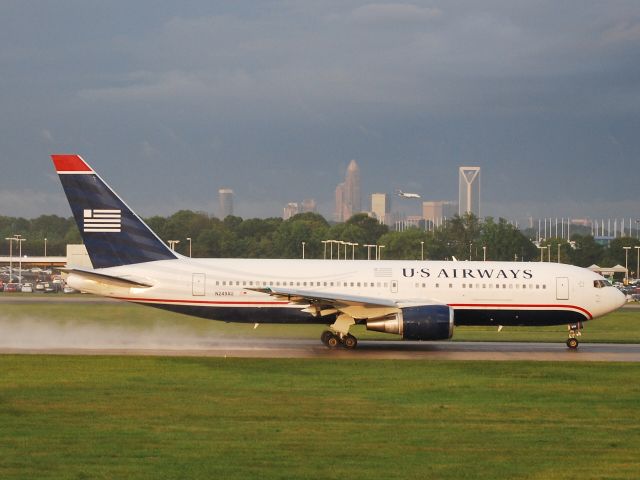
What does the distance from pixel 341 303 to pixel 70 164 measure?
11.2 meters

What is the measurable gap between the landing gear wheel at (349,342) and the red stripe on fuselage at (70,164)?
11296mm

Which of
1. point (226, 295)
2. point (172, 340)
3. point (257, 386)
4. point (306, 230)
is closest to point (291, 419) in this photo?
point (257, 386)

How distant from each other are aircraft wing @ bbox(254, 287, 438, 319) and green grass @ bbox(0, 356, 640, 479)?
391cm

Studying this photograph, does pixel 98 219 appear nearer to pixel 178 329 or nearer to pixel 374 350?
pixel 178 329

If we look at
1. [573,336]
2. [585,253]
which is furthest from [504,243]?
[573,336]

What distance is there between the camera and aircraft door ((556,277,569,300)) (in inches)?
1331

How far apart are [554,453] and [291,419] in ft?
17.1

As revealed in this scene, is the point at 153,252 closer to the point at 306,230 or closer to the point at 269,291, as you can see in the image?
the point at 269,291

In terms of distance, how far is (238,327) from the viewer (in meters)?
43.1

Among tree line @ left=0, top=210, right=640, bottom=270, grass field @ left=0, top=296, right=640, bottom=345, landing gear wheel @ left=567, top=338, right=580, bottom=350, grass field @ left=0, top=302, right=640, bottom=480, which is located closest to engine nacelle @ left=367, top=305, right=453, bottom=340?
grass field @ left=0, top=302, right=640, bottom=480

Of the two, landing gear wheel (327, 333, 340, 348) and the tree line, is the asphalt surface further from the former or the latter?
the tree line

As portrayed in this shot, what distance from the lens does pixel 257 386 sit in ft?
73.3

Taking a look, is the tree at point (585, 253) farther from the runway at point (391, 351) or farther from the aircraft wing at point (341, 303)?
the aircraft wing at point (341, 303)

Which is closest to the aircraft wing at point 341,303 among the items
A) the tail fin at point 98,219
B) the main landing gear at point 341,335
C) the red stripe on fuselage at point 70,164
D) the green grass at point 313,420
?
the main landing gear at point 341,335
